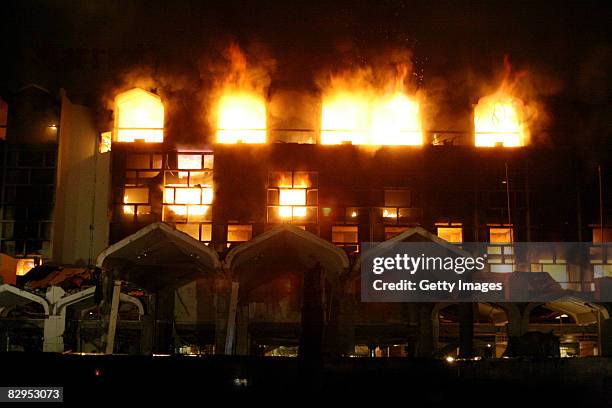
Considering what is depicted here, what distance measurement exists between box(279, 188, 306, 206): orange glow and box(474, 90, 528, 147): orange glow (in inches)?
289

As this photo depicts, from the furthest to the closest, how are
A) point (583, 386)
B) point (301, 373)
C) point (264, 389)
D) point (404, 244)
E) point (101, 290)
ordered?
point (404, 244) < point (101, 290) < point (583, 386) < point (264, 389) < point (301, 373)

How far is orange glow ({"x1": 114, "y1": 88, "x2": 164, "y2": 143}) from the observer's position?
26.6 m

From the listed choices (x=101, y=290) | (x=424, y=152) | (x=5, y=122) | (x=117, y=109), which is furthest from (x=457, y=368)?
(x=5, y=122)

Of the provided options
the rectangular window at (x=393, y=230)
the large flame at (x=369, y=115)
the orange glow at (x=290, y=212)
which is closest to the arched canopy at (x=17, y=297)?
the orange glow at (x=290, y=212)

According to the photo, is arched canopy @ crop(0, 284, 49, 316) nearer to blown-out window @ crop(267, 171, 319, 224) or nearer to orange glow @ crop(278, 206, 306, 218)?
blown-out window @ crop(267, 171, 319, 224)

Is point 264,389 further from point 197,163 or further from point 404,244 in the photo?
point 197,163

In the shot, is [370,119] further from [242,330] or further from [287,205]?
[242,330]

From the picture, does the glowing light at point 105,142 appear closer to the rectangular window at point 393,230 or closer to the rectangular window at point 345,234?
the rectangular window at point 345,234

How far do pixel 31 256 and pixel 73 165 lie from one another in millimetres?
3933

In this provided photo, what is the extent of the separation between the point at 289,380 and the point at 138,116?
16125 millimetres

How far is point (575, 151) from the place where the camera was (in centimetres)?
2628

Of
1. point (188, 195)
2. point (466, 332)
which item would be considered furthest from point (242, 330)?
point (466, 332)

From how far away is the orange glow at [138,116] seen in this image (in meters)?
26.6

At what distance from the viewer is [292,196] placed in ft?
85.0
